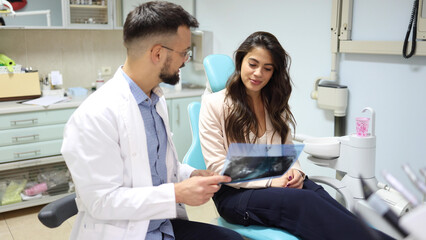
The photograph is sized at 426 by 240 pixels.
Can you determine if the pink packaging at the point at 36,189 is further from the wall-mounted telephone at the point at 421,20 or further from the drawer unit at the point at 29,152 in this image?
the wall-mounted telephone at the point at 421,20

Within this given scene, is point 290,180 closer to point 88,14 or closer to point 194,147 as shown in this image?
point 194,147

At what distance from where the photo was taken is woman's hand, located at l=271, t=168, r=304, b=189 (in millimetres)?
1855

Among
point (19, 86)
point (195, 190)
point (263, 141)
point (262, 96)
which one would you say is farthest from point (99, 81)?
point (195, 190)

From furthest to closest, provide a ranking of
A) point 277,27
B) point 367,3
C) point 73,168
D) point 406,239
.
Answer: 1. point 277,27
2. point 367,3
3. point 73,168
4. point 406,239

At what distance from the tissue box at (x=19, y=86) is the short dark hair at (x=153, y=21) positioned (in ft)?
6.18

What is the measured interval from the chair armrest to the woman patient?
64 centimetres

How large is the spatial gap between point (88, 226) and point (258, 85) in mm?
1003

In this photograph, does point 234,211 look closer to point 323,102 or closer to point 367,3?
point 323,102

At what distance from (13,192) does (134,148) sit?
81.6 inches

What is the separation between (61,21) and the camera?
3227mm

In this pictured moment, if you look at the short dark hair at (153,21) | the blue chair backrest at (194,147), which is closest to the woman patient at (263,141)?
the blue chair backrest at (194,147)

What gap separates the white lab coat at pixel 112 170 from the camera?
1.26 m

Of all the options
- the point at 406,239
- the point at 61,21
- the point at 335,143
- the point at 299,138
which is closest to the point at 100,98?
the point at 406,239

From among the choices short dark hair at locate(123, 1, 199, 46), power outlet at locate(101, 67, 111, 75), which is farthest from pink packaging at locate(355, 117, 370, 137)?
power outlet at locate(101, 67, 111, 75)
